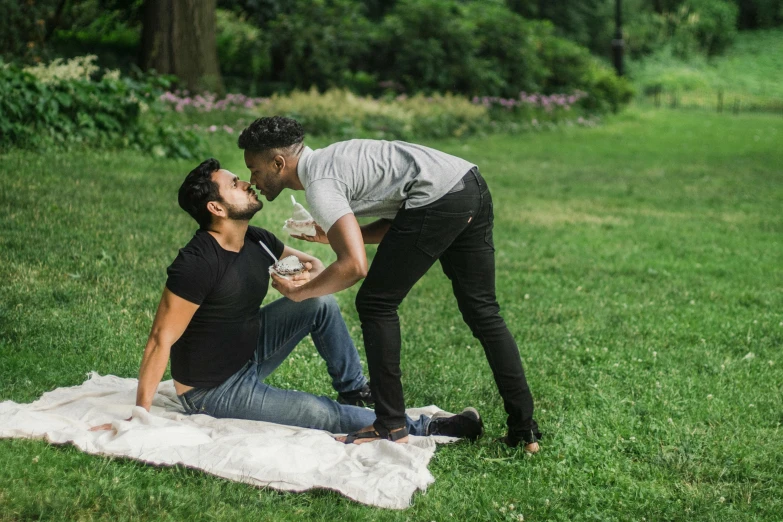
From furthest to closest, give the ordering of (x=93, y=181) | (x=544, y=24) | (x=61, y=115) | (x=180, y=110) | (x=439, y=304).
A: (x=544, y=24)
(x=180, y=110)
(x=61, y=115)
(x=93, y=181)
(x=439, y=304)

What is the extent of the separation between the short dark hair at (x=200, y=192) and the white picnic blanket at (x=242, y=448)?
915 mm

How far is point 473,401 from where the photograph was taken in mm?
5117

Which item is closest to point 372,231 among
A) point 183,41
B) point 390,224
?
point 390,224

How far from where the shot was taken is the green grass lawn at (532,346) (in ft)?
12.4

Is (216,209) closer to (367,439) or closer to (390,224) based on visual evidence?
(390,224)

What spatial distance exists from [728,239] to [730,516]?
651 cm

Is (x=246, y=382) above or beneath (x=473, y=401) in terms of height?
above

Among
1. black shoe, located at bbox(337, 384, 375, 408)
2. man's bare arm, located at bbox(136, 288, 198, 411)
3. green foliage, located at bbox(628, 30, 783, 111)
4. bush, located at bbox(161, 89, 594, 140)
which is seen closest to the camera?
man's bare arm, located at bbox(136, 288, 198, 411)

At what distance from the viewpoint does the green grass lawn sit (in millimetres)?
3768

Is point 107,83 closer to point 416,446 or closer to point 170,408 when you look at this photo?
point 170,408

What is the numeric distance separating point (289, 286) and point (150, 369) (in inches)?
27.5

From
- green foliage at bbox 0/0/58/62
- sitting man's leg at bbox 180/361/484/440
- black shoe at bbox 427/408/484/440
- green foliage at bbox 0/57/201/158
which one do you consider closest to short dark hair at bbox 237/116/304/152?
sitting man's leg at bbox 180/361/484/440

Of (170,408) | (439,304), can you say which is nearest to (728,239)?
(439,304)

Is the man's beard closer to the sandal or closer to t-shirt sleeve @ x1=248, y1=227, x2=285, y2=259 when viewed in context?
t-shirt sleeve @ x1=248, y1=227, x2=285, y2=259
